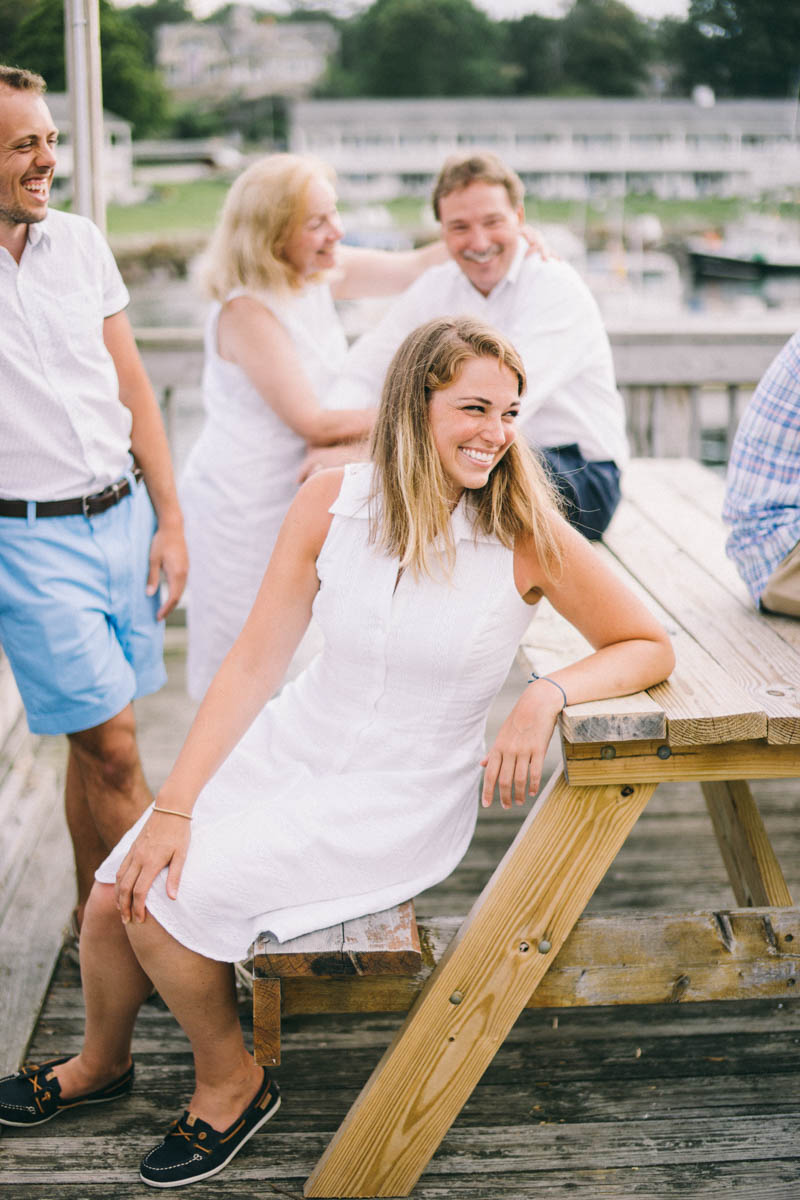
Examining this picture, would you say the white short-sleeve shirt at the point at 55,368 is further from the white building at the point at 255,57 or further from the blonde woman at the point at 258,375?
the white building at the point at 255,57

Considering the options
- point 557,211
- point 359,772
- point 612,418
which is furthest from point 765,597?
point 557,211

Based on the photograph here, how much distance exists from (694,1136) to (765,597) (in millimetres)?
988

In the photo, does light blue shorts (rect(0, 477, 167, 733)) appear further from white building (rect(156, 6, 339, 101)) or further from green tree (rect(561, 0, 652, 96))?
green tree (rect(561, 0, 652, 96))

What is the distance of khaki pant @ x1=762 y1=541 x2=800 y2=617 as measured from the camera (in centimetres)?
220

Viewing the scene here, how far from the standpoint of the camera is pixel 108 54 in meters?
3.86

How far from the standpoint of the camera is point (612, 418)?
109 inches

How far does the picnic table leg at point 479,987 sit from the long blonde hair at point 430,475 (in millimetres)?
396

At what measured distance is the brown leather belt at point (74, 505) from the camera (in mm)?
2156

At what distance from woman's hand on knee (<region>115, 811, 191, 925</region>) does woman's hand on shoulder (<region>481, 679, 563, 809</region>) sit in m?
0.47

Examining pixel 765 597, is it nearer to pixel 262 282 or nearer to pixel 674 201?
pixel 262 282

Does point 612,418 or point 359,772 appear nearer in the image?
point 359,772

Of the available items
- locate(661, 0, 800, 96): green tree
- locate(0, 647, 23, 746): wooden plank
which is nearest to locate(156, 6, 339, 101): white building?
locate(661, 0, 800, 96): green tree

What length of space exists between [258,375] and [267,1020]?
63.3 inches

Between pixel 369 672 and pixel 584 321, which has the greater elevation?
pixel 584 321
